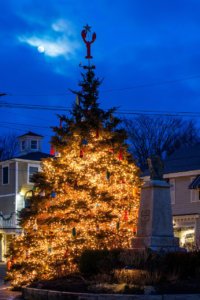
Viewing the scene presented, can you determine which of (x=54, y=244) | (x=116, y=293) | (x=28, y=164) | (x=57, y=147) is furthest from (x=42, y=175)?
(x=28, y=164)

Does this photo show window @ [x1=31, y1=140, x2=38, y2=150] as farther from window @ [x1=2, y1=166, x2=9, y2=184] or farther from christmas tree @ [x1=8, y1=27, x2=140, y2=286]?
christmas tree @ [x1=8, y1=27, x2=140, y2=286]

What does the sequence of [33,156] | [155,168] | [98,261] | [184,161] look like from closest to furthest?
[98,261] → [155,168] → [184,161] → [33,156]

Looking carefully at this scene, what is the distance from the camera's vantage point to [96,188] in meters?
21.3

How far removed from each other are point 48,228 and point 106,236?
200 centimetres

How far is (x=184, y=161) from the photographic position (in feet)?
135

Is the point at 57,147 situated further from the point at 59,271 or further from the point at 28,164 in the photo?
the point at 28,164

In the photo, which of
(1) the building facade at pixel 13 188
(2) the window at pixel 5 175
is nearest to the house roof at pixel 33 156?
(1) the building facade at pixel 13 188

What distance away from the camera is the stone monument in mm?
18312

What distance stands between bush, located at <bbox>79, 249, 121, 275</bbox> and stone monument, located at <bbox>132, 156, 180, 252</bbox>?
801mm

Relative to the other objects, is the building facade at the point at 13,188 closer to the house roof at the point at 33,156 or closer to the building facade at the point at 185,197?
the house roof at the point at 33,156

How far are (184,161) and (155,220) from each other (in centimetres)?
2304

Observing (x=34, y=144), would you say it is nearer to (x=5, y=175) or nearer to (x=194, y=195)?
(x=5, y=175)

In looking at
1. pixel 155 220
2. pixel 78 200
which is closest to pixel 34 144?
pixel 78 200

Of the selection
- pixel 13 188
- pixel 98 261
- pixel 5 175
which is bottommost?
pixel 98 261
